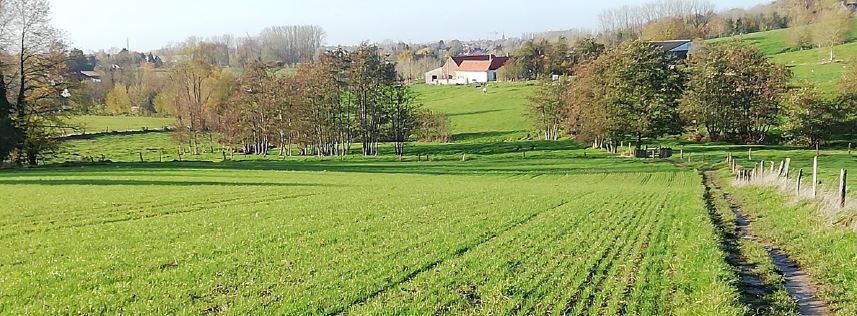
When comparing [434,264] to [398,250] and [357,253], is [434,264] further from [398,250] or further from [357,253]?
[357,253]

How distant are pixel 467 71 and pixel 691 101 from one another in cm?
10806

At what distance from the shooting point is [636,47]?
229ft

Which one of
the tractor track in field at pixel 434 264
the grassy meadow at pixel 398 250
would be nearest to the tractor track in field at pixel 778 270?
the grassy meadow at pixel 398 250

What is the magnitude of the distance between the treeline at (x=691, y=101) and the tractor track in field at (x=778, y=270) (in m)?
47.8

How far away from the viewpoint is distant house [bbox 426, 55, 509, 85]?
585ft

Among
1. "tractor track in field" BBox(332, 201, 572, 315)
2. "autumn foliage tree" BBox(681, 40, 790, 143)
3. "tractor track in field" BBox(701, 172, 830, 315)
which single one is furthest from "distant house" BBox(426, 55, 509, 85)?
"tractor track in field" BBox(701, 172, 830, 315)

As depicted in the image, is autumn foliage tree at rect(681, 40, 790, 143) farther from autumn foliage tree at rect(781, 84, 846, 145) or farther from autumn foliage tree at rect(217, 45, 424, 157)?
autumn foliage tree at rect(217, 45, 424, 157)

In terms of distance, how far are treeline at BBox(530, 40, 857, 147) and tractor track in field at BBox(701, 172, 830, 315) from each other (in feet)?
157

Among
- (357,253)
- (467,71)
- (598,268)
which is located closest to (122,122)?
(467,71)

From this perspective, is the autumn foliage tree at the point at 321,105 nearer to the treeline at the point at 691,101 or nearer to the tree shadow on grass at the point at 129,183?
the treeline at the point at 691,101

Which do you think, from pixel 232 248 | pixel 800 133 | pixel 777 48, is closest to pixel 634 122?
pixel 800 133

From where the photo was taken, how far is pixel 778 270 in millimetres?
13852

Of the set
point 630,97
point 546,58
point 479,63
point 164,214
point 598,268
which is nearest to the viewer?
point 598,268

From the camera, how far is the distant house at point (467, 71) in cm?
17825
